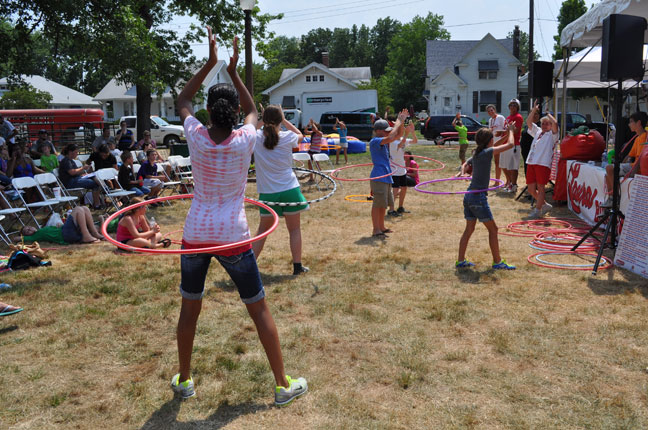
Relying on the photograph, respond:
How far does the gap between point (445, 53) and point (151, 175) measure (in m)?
50.3

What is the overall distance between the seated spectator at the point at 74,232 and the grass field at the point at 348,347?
1.43 meters

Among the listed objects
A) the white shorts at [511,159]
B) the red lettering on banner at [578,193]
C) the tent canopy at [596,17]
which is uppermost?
the tent canopy at [596,17]

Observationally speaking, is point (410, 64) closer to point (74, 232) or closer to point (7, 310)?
point (74, 232)

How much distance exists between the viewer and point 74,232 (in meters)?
8.62

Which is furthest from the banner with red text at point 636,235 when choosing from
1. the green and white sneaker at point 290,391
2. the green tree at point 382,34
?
the green tree at point 382,34

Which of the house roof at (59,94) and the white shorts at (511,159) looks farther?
the house roof at (59,94)

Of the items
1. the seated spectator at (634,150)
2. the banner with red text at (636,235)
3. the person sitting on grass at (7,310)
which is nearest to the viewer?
the person sitting on grass at (7,310)

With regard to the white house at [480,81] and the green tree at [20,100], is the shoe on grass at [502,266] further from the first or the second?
the white house at [480,81]

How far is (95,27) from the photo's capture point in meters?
11.5

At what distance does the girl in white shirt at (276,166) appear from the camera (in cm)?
592

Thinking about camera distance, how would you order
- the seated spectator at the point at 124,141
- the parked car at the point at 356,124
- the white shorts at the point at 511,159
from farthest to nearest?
the parked car at the point at 356,124 < the seated spectator at the point at 124,141 < the white shorts at the point at 511,159

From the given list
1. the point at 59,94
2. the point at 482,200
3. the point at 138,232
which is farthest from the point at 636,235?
the point at 59,94

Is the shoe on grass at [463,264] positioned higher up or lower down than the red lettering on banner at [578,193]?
lower down

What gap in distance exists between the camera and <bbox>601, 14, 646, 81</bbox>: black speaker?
6574 mm
